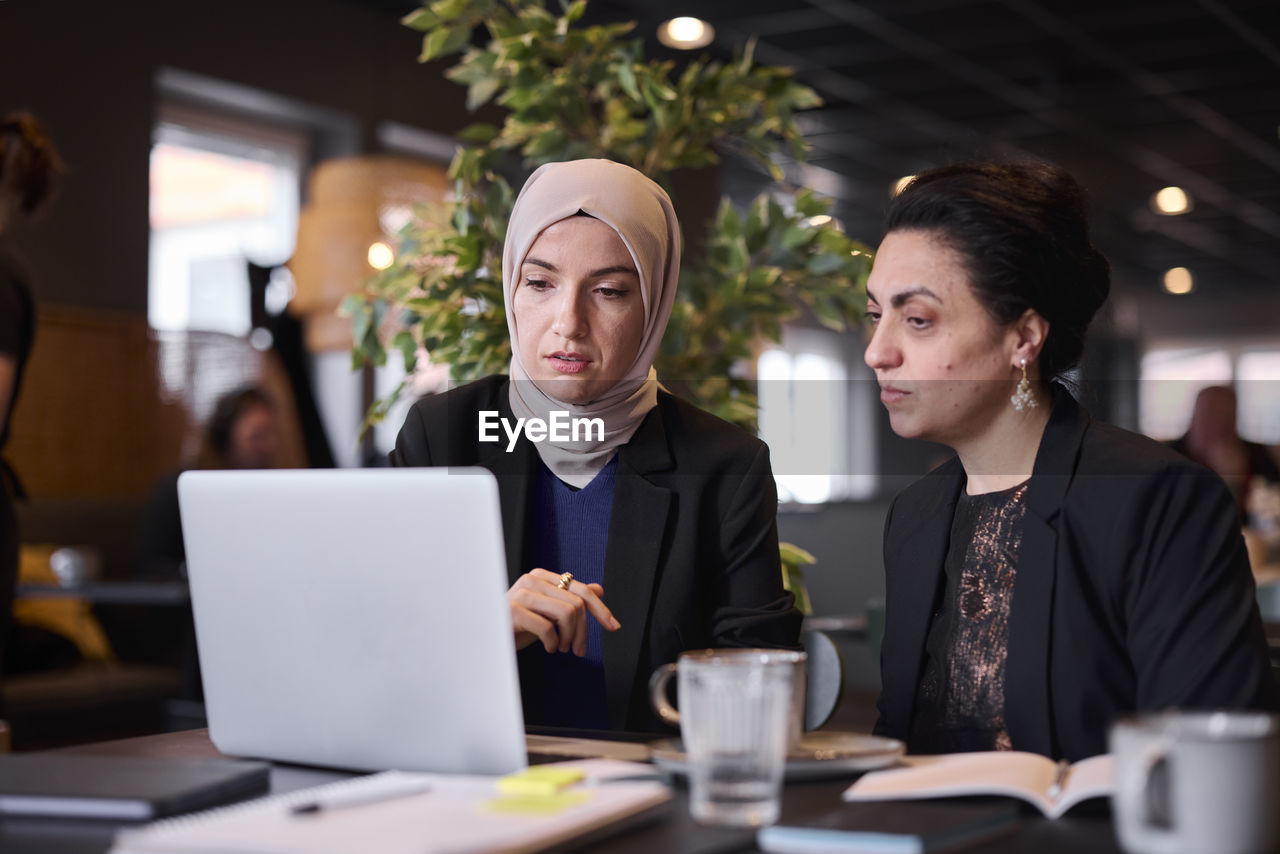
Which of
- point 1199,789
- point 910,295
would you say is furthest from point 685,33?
point 1199,789

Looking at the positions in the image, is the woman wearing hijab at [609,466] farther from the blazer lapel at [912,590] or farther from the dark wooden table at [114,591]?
the dark wooden table at [114,591]

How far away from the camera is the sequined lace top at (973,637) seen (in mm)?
1248

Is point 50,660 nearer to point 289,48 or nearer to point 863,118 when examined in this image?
point 289,48

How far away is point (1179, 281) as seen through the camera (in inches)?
508

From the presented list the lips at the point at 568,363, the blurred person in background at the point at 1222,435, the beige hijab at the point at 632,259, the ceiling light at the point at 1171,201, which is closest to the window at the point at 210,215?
the blurred person in background at the point at 1222,435

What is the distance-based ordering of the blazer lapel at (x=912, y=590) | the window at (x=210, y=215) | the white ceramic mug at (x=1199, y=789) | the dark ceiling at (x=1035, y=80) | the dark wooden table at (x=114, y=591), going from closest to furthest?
the white ceramic mug at (x=1199, y=789)
the blazer lapel at (x=912, y=590)
the dark wooden table at (x=114, y=591)
the window at (x=210, y=215)
the dark ceiling at (x=1035, y=80)

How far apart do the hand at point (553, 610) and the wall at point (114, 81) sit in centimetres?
397

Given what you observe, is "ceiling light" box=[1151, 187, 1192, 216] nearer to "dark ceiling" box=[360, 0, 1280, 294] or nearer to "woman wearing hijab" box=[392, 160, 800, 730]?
"dark ceiling" box=[360, 0, 1280, 294]

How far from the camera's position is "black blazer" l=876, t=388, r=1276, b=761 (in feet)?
3.56

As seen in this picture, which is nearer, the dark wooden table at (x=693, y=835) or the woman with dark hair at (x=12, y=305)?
the dark wooden table at (x=693, y=835)

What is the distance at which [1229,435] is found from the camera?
3982 millimetres

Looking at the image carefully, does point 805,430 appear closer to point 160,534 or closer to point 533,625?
point 533,625

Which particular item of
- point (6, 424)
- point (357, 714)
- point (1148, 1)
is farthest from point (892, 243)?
point (1148, 1)

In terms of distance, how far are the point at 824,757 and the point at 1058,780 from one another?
0.54ft
